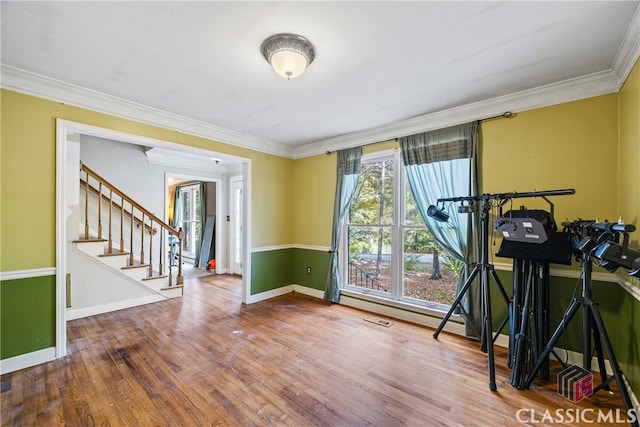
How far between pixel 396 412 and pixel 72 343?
10.6 feet

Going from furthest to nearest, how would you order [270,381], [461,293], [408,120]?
[408,120] → [461,293] → [270,381]

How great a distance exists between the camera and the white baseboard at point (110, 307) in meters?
3.47

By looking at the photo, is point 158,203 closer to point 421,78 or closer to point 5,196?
point 5,196

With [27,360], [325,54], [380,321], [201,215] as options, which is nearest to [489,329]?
[380,321]

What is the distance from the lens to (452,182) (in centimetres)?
301

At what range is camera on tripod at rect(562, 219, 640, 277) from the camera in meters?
1.42

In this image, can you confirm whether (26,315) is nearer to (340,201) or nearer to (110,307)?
(110,307)

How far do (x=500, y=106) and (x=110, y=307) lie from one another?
5.42 meters

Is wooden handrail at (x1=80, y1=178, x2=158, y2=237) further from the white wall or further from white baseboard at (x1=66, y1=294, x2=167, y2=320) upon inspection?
white baseboard at (x1=66, y1=294, x2=167, y2=320)

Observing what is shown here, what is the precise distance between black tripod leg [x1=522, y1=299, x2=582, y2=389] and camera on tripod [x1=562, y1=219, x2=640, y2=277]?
0.37 metres

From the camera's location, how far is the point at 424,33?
1757 mm

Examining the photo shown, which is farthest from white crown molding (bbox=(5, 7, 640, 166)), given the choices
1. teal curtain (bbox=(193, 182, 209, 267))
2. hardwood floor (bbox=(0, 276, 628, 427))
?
teal curtain (bbox=(193, 182, 209, 267))

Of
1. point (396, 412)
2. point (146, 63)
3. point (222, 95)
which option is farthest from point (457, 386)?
point (146, 63)

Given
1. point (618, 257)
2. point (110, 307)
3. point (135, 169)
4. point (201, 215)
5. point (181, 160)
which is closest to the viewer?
point (618, 257)
